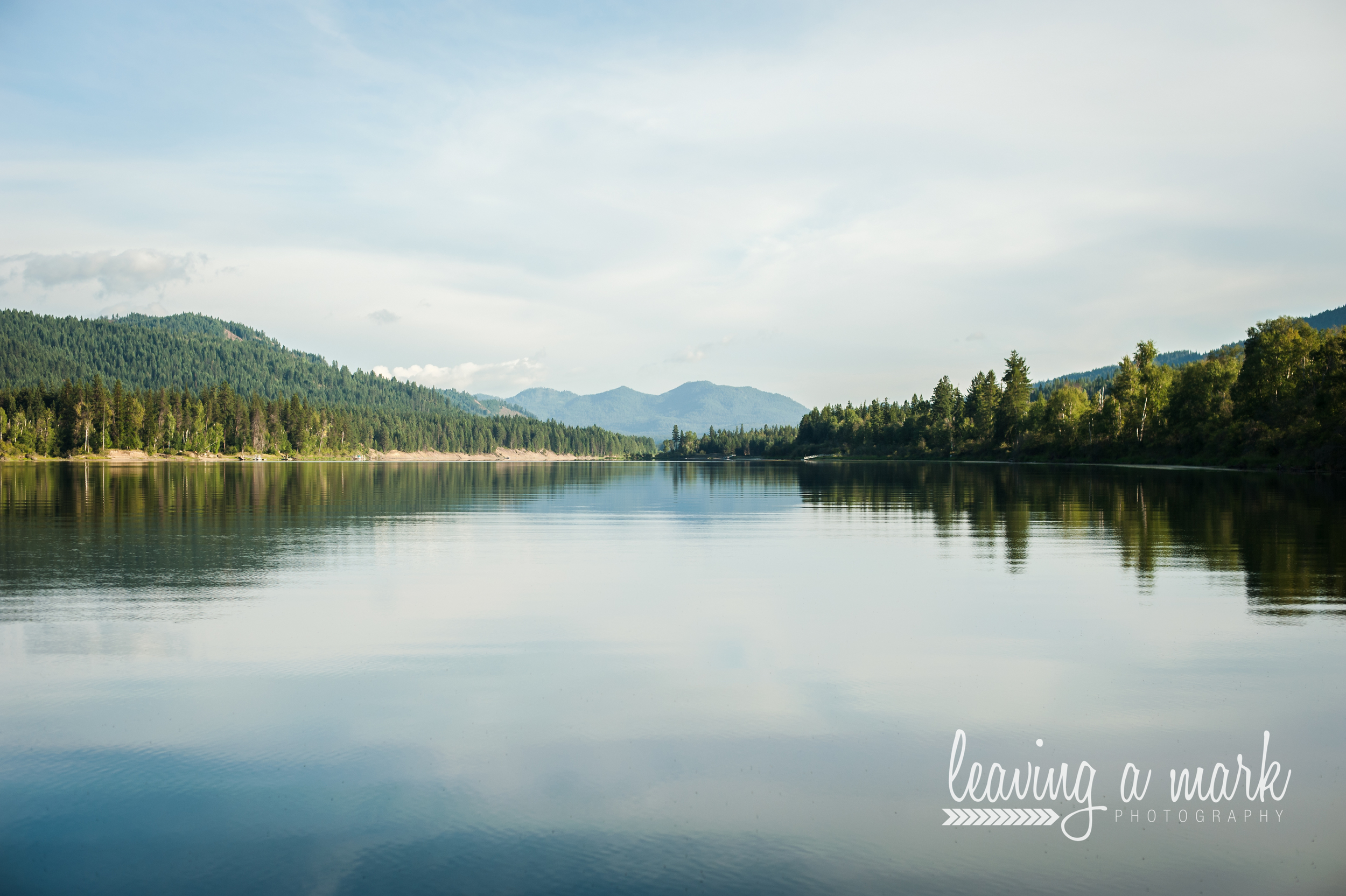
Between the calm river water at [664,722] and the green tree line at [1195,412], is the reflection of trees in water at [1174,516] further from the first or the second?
the green tree line at [1195,412]

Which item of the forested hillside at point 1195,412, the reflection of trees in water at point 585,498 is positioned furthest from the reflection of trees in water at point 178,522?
the forested hillside at point 1195,412

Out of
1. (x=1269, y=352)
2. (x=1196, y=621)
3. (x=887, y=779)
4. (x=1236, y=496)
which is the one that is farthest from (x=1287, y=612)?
(x=1269, y=352)

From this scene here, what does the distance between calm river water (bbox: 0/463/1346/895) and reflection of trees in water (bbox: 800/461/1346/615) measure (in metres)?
0.42

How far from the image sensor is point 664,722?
37.6ft

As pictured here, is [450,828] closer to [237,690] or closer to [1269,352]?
[237,690]

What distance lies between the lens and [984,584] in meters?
22.2

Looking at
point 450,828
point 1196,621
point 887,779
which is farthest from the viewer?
point 1196,621

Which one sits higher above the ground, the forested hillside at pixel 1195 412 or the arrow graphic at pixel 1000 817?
the forested hillside at pixel 1195 412

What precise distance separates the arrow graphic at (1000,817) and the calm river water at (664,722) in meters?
0.06

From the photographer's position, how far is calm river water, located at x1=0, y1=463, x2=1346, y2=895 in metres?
7.98

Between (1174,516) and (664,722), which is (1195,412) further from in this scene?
(664,722)

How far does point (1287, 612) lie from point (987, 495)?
1673 inches

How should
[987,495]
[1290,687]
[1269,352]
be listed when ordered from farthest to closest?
[1269,352] → [987,495] → [1290,687]

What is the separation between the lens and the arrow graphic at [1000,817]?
347 inches
